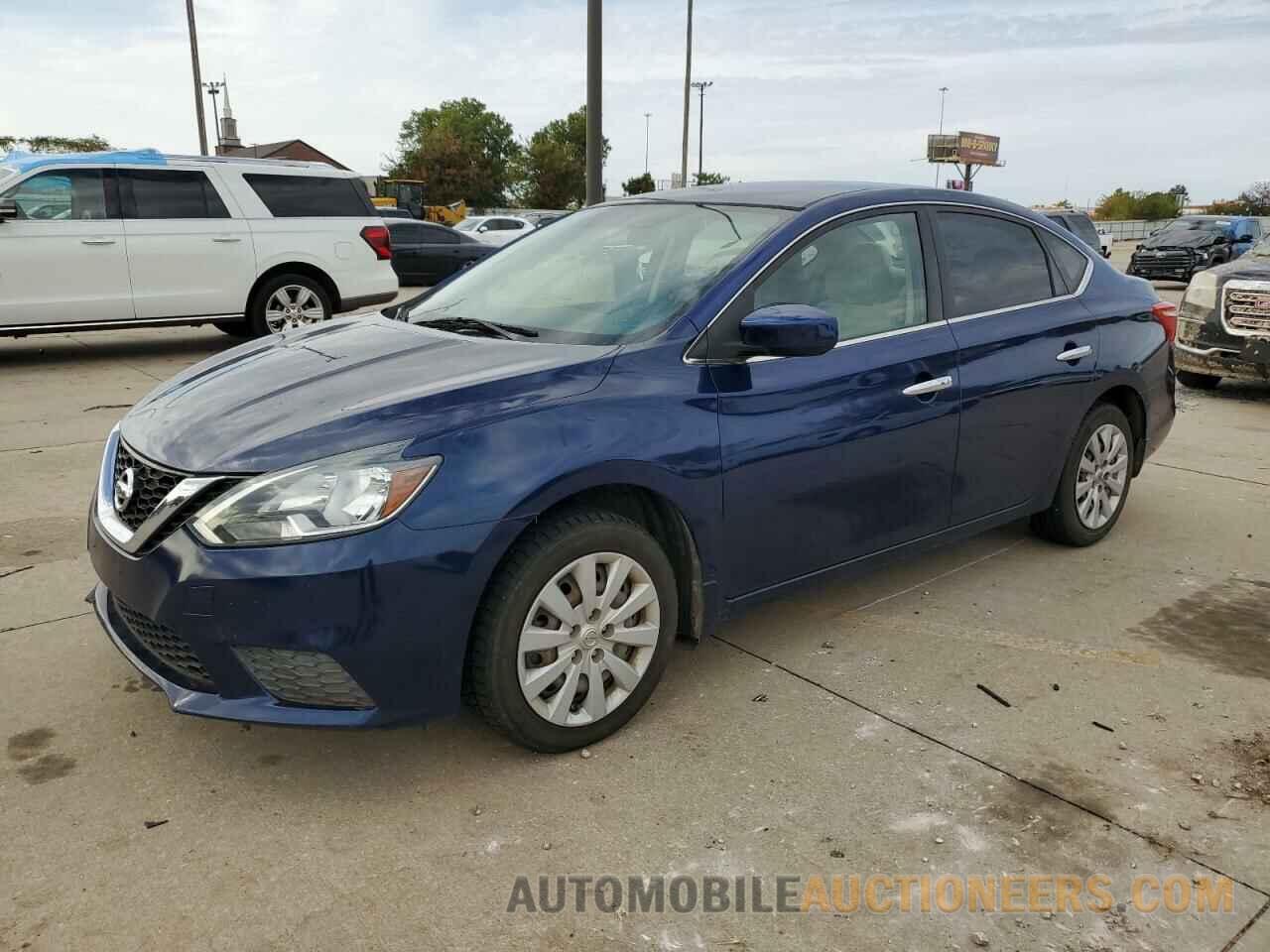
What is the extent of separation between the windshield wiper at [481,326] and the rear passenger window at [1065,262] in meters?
2.47

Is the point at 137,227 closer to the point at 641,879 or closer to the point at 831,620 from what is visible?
the point at 831,620

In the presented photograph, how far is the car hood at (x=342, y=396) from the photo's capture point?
108 inches

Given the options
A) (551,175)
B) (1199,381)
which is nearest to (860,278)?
(1199,381)

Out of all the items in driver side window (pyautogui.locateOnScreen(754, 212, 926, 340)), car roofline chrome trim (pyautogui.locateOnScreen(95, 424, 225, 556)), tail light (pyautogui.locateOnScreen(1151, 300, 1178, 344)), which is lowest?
car roofline chrome trim (pyautogui.locateOnScreen(95, 424, 225, 556))

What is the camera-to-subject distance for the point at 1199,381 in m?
10.1

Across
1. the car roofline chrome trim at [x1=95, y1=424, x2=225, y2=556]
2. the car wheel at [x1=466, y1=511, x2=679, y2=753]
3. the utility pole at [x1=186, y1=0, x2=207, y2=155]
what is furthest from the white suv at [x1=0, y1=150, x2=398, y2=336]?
the utility pole at [x1=186, y1=0, x2=207, y2=155]

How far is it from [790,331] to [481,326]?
1.09 m

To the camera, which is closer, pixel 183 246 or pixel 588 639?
pixel 588 639

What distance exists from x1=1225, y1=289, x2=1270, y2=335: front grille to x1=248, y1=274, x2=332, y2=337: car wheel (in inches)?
320

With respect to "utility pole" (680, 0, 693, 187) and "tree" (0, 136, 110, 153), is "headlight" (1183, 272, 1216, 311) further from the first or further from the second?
"tree" (0, 136, 110, 153)

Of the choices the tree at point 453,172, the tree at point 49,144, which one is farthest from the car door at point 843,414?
the tree at point 453,172

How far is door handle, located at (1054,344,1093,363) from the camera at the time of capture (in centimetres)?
442

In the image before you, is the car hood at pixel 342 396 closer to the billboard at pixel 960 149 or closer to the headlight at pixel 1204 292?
the headlight at pixel 1204 292

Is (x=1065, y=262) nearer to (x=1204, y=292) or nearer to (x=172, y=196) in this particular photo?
(x=1204, y=292)
